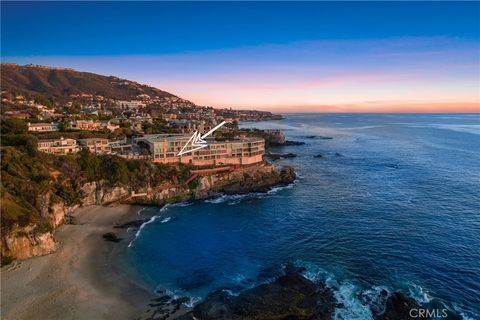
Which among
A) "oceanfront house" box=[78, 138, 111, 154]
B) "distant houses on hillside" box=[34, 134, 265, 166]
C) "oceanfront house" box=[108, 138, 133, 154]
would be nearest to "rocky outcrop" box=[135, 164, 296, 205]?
"distant houses on hillside" box=[34, 134, 265, 166]

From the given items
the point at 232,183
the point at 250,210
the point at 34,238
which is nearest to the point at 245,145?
the point at 232,183

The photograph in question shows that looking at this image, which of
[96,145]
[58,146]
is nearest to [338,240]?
[96,145]

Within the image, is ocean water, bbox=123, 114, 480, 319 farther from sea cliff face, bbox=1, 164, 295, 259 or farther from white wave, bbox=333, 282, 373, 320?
sea cliff face, bbox=1, 164, 295, 259

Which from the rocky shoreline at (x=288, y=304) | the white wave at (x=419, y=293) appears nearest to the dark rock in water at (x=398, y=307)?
the rocky shoreline at (x=288, y=304)

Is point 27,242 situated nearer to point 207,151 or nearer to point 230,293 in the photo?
point 230,293

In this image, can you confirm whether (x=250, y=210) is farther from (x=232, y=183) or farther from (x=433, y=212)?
(x=433, y=212)
